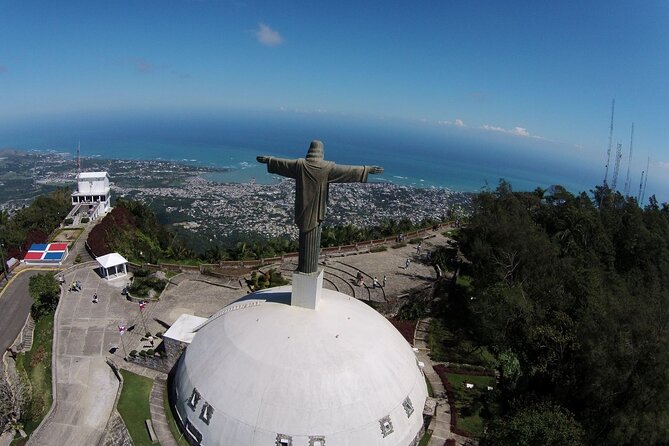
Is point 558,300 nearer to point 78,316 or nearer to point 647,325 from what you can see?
point 647,325

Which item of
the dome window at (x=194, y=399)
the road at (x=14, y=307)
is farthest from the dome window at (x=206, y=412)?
the road at (x=14, y=307)

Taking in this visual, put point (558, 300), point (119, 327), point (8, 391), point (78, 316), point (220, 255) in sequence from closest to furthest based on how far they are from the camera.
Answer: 1. point (8, 391)
2. point (558, 300)
3. point (119, 327)
4. point (78, 316)
5. point (220, 255)

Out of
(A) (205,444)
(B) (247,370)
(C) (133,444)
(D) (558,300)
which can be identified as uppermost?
(D) (558,300)

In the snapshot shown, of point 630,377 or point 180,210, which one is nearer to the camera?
A: point 630,377

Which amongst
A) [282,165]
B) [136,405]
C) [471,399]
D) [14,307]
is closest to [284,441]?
[136,405]

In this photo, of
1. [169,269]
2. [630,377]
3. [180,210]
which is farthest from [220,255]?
[180,210]

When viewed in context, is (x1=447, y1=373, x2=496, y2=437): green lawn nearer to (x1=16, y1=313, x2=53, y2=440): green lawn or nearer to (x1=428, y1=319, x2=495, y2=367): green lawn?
(x1=428, y1=319, x2=495, y2=367): green lawn

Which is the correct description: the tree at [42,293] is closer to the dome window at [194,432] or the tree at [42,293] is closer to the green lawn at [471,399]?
the dome window at [194,432]
